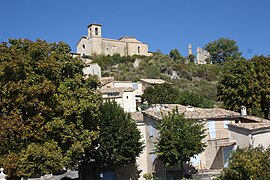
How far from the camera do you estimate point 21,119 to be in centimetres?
2167

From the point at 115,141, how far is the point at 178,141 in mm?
5292

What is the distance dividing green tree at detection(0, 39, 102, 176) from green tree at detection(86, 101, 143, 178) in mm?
3517

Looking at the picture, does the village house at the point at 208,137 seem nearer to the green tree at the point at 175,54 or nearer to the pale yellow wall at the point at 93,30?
the pale yellow wall at the point at 93,30

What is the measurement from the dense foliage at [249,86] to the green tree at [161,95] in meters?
12.6

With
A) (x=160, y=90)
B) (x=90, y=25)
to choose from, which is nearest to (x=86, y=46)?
(x=90, y=25)

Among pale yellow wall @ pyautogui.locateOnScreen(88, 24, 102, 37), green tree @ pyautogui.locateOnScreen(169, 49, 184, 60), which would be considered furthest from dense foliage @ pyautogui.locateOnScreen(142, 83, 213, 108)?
green tree @ pyautogui.locateOnScreen(169, 49, 184, 60)

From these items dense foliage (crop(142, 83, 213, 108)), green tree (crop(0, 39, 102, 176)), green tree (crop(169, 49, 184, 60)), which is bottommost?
green tree (crop(0, 39, 102, 176))

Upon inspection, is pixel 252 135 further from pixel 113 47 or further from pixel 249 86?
pixel 113 47

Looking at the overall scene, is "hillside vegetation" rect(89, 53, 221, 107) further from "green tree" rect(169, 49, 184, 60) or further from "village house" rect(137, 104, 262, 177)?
"village house" rect(137, 104, 262, 177)

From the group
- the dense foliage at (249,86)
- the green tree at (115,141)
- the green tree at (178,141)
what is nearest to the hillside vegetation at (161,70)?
the dense foliage at (249,86)

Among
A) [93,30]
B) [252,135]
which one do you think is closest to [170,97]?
[252,135]

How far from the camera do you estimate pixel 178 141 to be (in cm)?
2503

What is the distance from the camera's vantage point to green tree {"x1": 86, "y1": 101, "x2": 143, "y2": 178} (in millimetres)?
27250

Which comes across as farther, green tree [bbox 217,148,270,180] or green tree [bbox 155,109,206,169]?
green tree [bbox 155,109,206,169]
